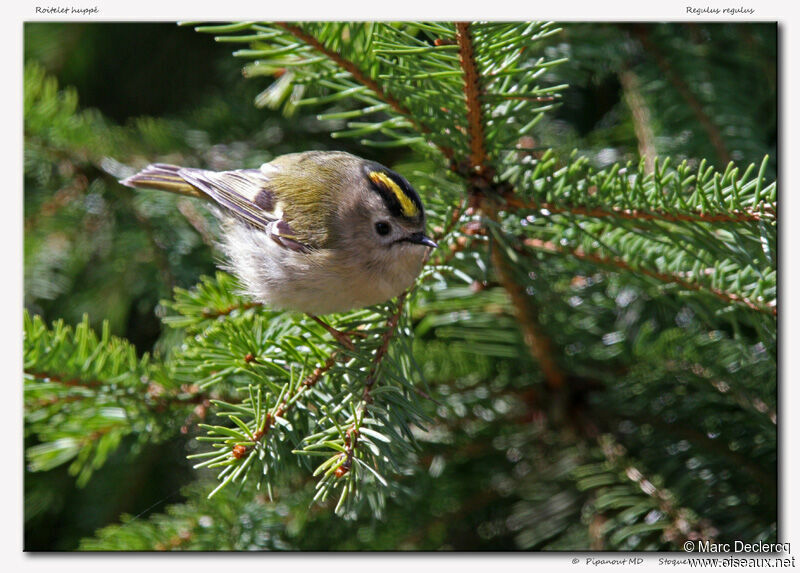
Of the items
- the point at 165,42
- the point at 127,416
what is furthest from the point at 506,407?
the point at 165,42

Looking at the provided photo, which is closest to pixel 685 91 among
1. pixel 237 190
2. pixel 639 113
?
pixel 639 113

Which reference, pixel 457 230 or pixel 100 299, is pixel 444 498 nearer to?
pixel 457 230

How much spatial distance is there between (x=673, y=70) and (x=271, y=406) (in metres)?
1.06

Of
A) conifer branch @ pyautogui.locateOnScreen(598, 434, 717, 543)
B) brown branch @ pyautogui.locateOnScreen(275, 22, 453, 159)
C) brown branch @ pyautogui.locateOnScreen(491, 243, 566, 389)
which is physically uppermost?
brown branch @ pyautogui.locateOnScreen(275, 22, 453, 159)

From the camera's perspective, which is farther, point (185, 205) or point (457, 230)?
point (185, 205)

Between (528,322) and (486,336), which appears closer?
(528,322)

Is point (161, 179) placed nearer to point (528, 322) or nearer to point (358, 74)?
point (358, 74)

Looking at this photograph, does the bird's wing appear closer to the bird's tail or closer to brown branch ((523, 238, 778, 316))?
the bird's tail

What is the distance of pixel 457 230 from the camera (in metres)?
1.16

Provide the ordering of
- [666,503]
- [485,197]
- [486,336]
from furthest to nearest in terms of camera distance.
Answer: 1. [486,336]
2. [666,503]
3. [485,197]

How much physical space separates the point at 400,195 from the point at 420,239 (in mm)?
86

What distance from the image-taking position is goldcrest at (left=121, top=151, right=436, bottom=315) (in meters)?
1.16

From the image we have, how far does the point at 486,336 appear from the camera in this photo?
54.7 inches

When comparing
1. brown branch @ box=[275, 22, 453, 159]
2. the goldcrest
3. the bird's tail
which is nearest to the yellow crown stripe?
the goldcrest
